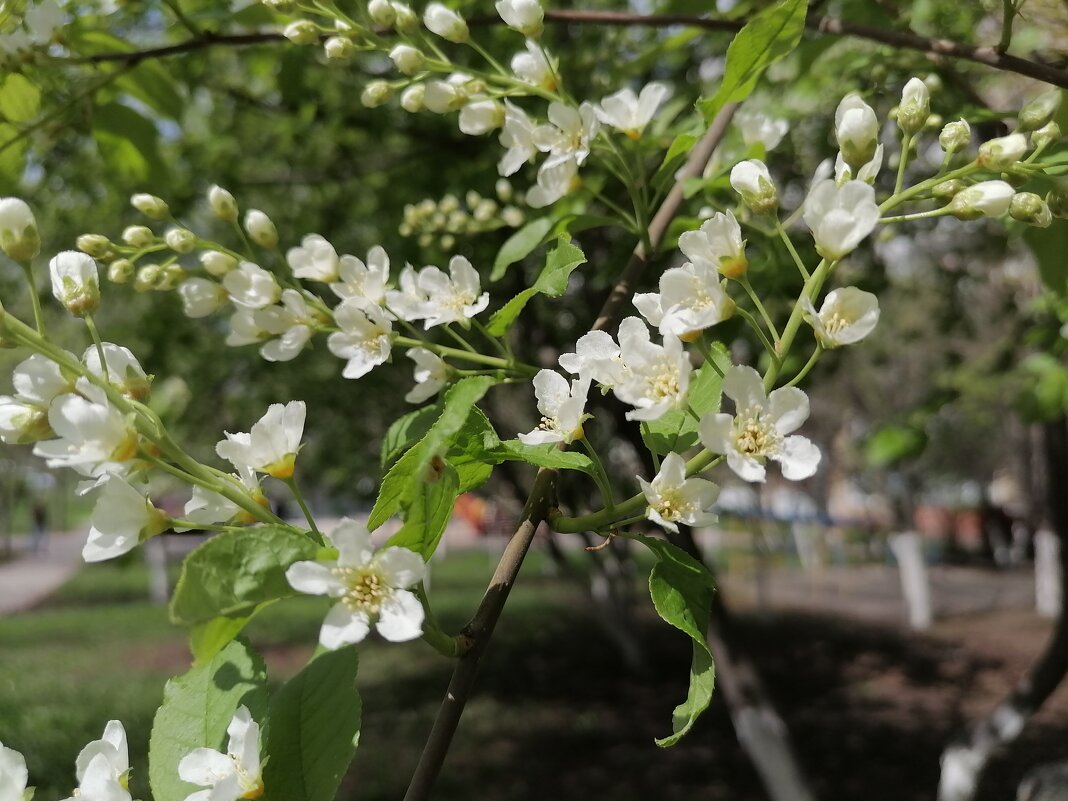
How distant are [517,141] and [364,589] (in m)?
0.69

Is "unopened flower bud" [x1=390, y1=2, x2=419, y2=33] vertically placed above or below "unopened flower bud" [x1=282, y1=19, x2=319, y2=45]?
above

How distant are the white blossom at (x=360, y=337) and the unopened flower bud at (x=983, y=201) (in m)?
0.61

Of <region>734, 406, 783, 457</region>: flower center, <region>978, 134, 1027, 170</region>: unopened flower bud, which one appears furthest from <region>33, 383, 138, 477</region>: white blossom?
<region>978, 134, 1027, 170</region>: unopened flower bud

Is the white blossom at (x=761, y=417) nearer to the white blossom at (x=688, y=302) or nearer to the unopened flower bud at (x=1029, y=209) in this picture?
the white blossom at (x=688, y=302)

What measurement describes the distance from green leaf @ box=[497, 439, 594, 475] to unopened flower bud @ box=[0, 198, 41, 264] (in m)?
0.50

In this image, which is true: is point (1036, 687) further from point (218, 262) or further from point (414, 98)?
point (218, 262)

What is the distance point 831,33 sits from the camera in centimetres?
150

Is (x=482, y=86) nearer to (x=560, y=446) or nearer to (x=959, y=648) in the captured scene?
(x=560, y=446)

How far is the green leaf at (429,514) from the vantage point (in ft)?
2.48

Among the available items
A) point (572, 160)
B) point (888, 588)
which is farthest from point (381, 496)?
point (888, 588)

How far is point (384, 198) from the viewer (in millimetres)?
4242

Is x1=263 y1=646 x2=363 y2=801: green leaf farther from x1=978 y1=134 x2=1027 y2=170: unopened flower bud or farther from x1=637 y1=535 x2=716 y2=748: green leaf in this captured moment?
x1=978 y1=134 x2=1027 y2=170: unopened flower bud

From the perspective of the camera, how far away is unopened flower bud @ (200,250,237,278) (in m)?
1.06

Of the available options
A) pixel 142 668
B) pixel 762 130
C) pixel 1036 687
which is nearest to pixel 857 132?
pixel 762 130
